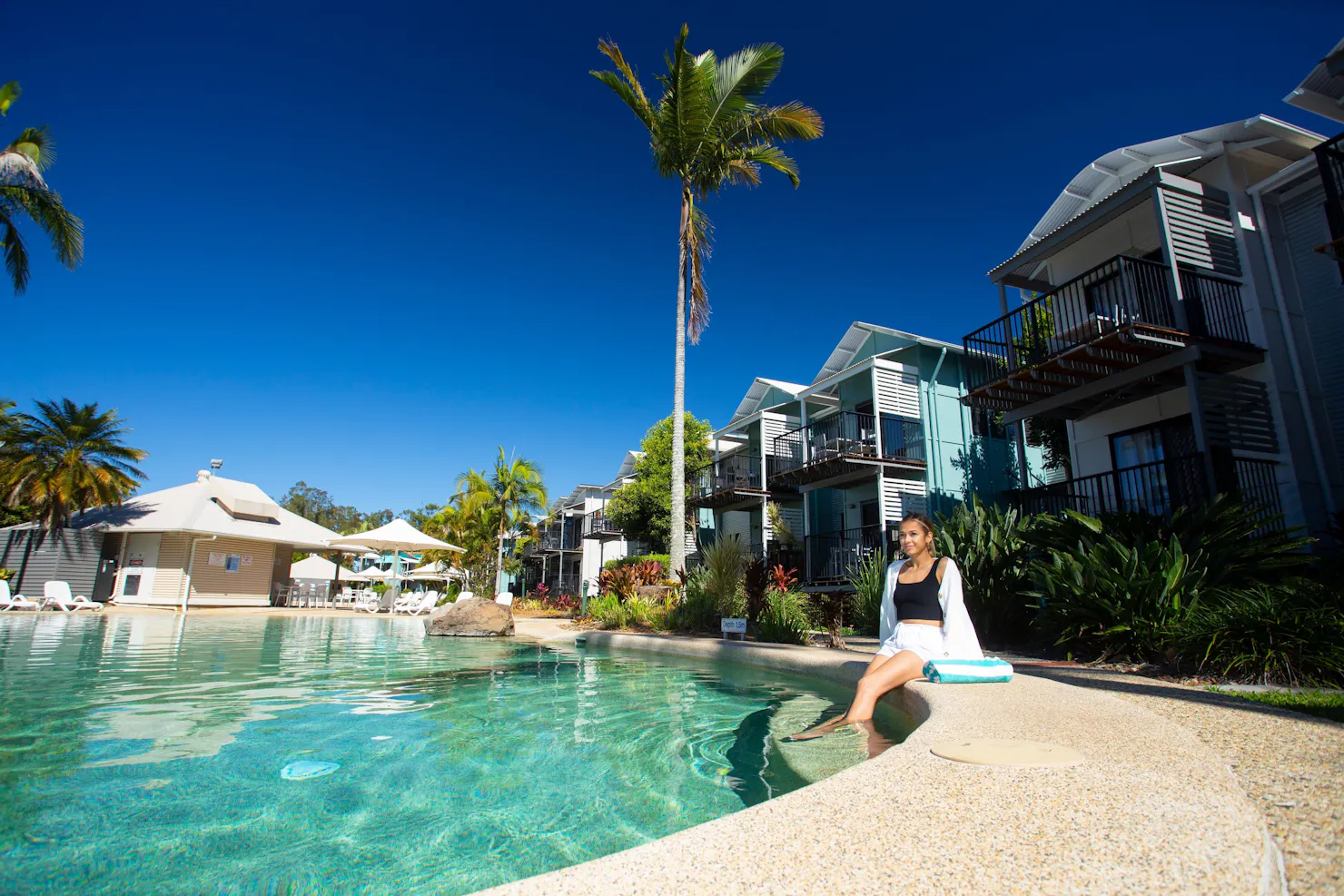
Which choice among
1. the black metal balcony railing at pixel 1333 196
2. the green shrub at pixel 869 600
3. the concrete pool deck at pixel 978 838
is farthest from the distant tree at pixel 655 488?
the concrete pool deck at pixel 978 838

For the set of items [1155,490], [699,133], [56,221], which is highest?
[699,133]

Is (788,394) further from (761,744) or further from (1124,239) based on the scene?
(761,744)

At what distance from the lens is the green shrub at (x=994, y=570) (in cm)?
823

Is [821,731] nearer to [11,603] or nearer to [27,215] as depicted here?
[27,215]

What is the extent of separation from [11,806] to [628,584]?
11.9 meters

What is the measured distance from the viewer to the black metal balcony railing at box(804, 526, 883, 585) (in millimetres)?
17078

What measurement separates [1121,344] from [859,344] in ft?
38.3

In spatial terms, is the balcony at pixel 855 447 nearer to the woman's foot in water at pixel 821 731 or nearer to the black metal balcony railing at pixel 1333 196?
the black metal balcony railing at pixel 1333 196

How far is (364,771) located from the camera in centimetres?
329

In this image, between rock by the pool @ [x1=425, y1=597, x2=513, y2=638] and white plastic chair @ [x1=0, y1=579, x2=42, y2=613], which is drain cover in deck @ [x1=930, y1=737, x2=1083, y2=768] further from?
white plastic chair @ [x1=0, y1=579, x2=42, y2=613]

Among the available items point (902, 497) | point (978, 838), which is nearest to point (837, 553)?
point (902, 497)

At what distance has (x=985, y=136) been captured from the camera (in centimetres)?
1541

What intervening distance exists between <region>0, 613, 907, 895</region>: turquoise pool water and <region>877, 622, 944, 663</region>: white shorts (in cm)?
43

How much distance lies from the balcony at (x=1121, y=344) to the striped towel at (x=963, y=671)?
681 cm
